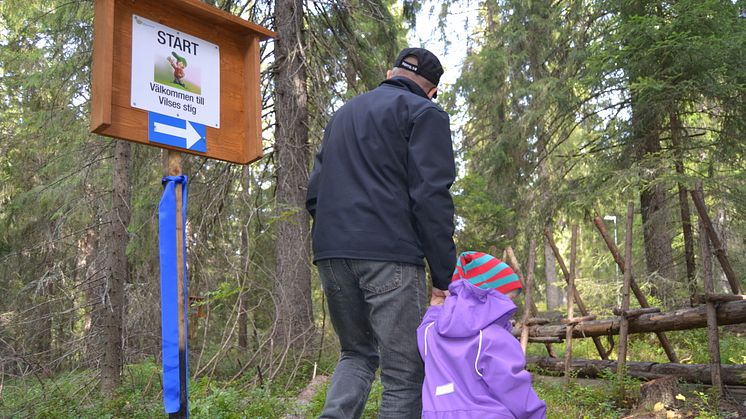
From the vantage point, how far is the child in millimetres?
2426

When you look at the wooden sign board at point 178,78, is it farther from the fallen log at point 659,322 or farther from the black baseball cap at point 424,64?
the fallen log at point 659,322

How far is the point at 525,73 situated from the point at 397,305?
12.1 metres

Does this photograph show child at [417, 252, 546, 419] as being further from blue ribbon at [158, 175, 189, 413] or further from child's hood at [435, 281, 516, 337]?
blue ribbon at [158, 175, 189, 413]

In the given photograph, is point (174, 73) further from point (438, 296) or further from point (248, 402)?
point (248, 402)

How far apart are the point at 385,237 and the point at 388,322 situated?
373 mm

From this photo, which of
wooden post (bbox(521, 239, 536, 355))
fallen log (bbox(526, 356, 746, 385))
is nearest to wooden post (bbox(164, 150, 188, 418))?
fallen log (bbox(526, 356, 746, 385))

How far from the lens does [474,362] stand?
2.50 meters

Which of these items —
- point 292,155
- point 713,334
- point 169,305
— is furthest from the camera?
point 292,155

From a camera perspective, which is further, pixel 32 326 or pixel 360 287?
pixel 32 326

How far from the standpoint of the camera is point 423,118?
275cm

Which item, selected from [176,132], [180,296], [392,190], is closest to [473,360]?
[392,190]

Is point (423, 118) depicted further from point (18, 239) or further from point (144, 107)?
point (18, 239)

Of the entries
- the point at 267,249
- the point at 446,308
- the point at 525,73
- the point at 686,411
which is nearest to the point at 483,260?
the point at 446,308

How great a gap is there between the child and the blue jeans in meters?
0.09
